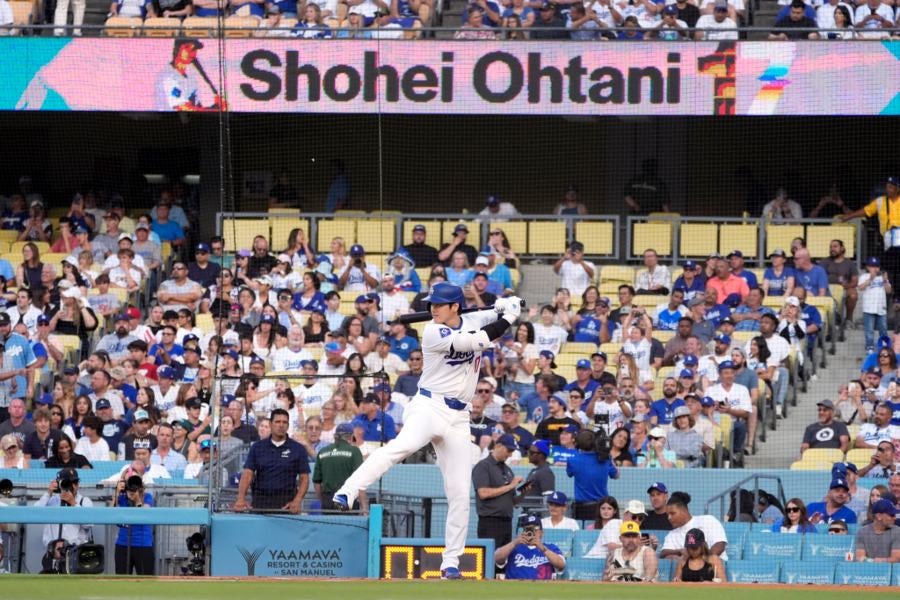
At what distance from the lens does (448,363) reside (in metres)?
9.34

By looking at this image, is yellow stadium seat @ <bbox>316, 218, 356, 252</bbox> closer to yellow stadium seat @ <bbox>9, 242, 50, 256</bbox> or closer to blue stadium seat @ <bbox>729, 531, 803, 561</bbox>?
yellow stadium seat @ <bbox>9, 242, 50, 256</bbox>

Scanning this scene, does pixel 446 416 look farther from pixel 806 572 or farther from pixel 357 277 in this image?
pixel 357 277

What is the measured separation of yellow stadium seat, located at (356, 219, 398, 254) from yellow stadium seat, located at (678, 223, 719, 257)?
324cm

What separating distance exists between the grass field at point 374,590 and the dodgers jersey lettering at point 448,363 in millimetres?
1071

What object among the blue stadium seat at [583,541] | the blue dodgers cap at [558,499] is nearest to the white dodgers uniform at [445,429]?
the blue stadium seat at [583,541]

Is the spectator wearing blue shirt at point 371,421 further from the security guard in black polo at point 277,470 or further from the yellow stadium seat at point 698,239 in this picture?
the yellow stadium seat at point 698,239

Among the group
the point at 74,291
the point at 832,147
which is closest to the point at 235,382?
the point at 74,291

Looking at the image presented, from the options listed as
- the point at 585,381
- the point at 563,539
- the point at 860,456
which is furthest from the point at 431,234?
the point at 563,539

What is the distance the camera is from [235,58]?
1866 cm

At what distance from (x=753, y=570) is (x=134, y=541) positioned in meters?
4.30

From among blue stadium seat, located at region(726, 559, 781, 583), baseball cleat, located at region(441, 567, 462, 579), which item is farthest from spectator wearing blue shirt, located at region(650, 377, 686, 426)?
baseball cleat, located at region(441, 567, 462, 579)

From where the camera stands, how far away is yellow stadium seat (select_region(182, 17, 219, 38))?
720 inches

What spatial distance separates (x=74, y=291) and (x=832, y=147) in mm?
9442

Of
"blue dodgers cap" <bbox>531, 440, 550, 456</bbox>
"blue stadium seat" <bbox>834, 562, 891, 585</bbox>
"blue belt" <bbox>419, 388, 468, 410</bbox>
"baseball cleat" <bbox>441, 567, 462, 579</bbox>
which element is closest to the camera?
"blue belt" <bbox>419, 388, 468, 410</bbox>
